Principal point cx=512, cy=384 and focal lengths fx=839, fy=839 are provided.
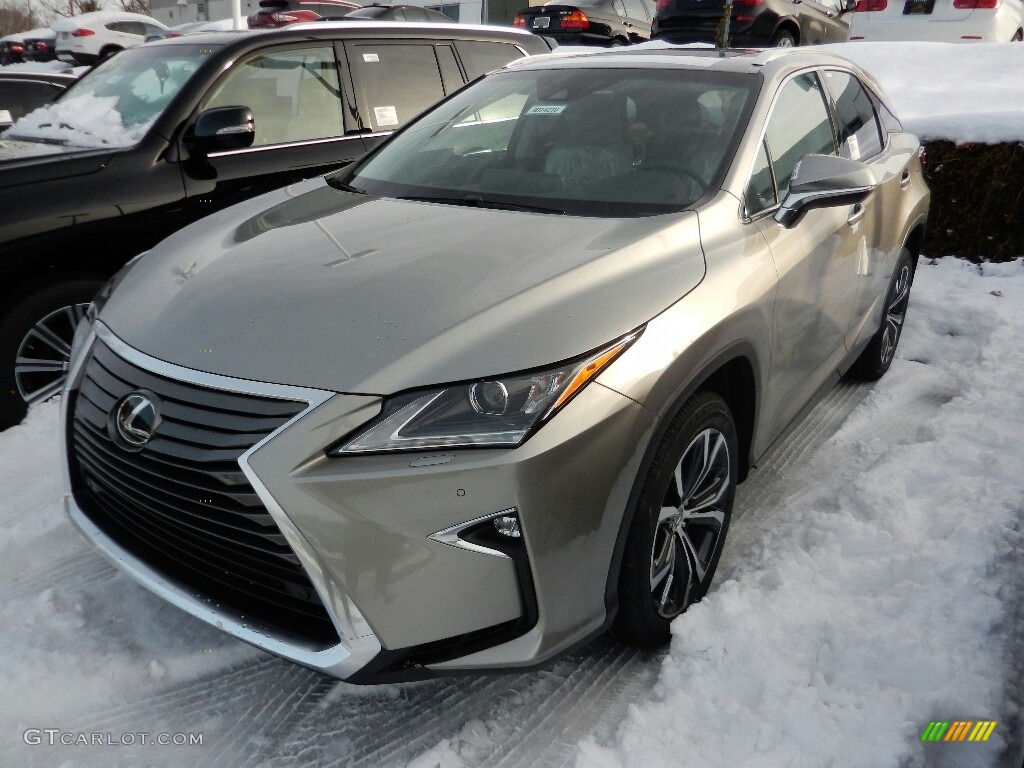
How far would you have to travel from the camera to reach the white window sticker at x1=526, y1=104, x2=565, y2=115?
10.4ft

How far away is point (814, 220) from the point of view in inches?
114

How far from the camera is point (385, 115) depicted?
15.6 feet

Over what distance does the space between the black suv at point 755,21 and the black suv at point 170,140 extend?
6.64 meters

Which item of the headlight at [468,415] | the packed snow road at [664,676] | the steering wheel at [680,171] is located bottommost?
the packed snow road at [664,676]

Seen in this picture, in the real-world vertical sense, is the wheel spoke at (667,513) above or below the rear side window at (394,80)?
below

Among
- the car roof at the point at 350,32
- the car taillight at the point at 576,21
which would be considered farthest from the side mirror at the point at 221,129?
the car taillight at the point at 576,21

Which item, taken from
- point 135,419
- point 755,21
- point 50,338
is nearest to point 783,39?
point 755,21

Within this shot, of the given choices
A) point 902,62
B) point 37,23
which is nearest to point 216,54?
point 902,62

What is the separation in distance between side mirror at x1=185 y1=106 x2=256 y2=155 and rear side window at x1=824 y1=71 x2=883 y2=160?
2589 mm

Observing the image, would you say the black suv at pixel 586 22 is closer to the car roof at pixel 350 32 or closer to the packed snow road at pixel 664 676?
the car roof at pixel 350 32

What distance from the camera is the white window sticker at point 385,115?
186 inches

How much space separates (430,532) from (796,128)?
2203mm

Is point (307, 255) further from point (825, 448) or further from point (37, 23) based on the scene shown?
point (37, 23)

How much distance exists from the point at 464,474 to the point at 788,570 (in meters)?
1.37
